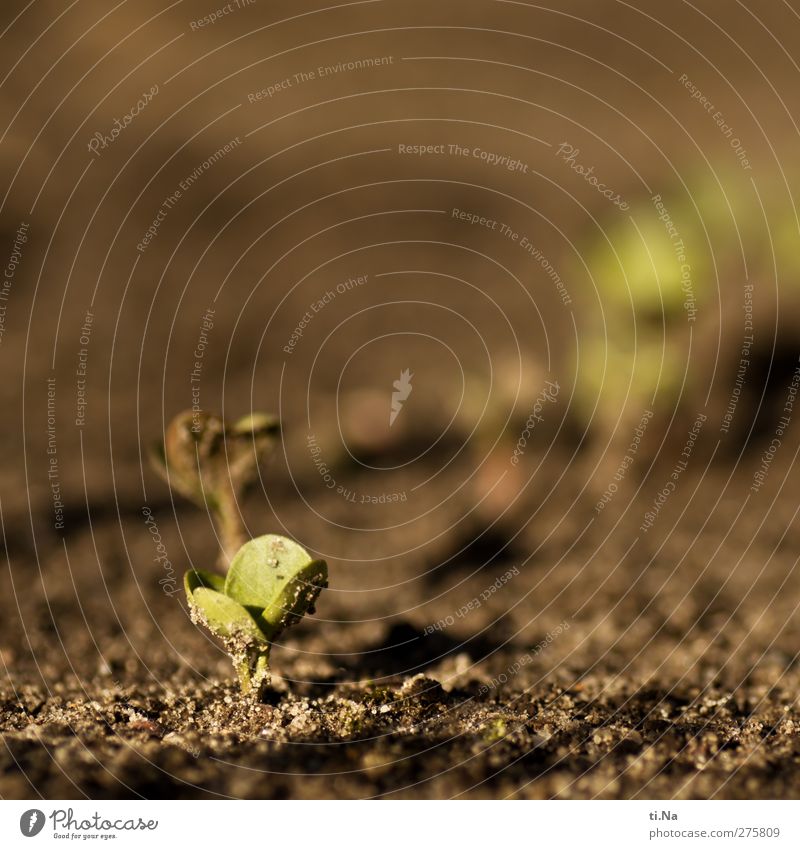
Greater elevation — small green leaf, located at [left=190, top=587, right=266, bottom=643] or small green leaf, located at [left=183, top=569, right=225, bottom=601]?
small green leaf, located at [left=183, top=569, right=225, bottom=601]

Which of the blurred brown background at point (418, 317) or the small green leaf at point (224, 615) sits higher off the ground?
the blurred brown background at point (418, 317)

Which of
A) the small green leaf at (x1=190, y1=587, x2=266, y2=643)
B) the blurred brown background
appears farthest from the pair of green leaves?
the blurred brown background

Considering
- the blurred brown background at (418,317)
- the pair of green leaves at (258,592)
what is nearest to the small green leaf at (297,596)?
the pair of green leaves at (258,592)

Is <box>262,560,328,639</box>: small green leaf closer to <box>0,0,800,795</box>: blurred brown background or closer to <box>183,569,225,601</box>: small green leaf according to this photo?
<box>183,569,225,601</box>: small green leaf

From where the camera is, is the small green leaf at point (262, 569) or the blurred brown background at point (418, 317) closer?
the small green leaf at point (262, 569)

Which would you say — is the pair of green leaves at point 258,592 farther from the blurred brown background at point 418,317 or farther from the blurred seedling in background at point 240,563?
the blurred brown background at point 418,317

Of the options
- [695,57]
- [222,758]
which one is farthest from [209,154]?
[222,758]

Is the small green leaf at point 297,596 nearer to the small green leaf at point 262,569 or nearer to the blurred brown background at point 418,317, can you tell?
the small green leaf at point 262,569

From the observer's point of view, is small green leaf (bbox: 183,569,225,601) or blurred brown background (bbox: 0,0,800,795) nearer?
small green leaf (bbox: 183,569,225,601)
